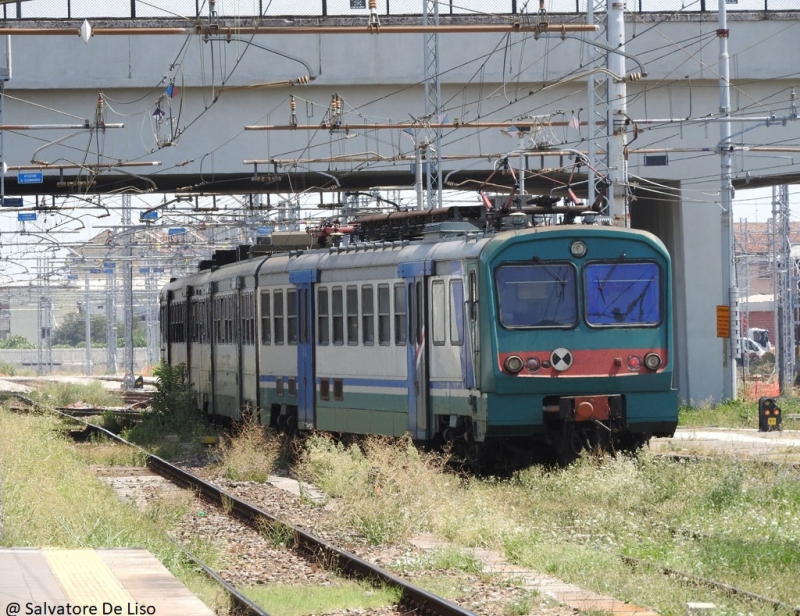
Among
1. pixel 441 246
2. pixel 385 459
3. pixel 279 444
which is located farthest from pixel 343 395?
pixel 385 459

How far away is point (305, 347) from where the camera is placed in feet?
63.5

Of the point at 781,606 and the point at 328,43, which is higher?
the point at 328,43

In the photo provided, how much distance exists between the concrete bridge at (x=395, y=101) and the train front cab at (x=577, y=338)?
1235 cm

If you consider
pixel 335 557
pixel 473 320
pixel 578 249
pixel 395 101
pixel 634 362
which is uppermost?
pixel 395 101

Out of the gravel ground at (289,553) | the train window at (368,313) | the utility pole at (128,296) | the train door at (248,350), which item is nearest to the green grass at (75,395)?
the utility pole at (128,296)

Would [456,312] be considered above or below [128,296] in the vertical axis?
below

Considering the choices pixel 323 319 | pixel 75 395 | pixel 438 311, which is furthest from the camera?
pixel 75 395

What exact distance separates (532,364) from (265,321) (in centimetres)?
719

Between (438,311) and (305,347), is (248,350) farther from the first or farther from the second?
(438,311)

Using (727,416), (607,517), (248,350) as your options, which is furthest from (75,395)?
(607,517)

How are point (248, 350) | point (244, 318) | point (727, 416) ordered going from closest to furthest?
point (248, 350), point (244, 318), point (727, 416)

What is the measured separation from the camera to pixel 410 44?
29.4m

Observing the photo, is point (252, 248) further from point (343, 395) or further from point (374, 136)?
point (374, 136)

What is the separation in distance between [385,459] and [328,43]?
1666cm
